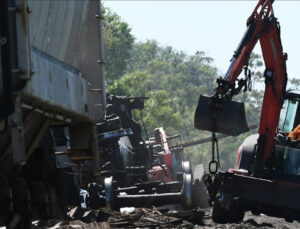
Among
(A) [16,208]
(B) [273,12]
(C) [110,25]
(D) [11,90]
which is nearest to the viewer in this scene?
(D) [11,90]

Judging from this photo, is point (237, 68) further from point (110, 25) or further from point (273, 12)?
point (110, 25)

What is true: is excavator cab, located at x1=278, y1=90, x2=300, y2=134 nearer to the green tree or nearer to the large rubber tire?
the large rubber tire

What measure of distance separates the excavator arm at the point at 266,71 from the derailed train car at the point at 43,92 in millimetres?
4999

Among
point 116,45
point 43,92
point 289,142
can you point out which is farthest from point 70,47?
point 116,45

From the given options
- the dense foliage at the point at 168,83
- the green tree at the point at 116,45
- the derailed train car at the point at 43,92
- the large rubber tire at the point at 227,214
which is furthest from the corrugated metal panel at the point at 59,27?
the green tree at the point at 116,45

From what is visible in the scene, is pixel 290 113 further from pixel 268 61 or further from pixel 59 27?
pixel 59 27

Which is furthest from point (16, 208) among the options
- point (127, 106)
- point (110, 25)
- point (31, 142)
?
point (110, 25)

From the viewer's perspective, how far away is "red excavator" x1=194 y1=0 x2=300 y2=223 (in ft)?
52.6

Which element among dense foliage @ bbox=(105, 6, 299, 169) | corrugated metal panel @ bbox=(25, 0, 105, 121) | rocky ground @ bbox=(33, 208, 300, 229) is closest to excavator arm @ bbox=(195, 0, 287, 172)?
rocky ground @ bbox=(33, 208, 300, 229)

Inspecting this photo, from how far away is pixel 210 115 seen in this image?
52.5 ft

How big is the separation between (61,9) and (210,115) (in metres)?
6.42

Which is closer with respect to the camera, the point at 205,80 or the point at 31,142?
the point at 31,142

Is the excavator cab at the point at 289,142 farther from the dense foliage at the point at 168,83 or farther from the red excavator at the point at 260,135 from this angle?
the dense foliage at the point at 168,83

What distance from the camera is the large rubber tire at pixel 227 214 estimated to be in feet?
55.2
